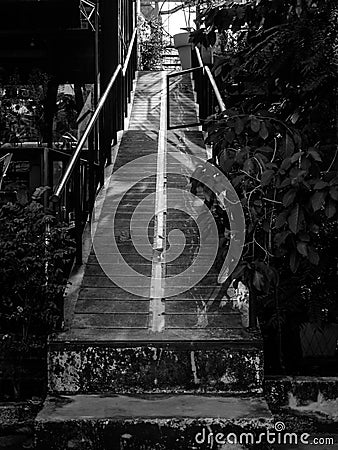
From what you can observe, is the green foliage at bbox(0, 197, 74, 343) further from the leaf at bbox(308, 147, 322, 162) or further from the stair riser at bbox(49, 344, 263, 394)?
the leaf at bbox(308, 147, 322, 162)

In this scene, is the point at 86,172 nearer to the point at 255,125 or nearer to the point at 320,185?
the point at 255,125

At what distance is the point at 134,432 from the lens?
11.8 ft

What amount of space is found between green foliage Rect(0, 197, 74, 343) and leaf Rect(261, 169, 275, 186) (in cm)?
113

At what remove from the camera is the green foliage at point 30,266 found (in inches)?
156

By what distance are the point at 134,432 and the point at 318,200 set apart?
1.40 metres

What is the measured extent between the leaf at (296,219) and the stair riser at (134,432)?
950 mm

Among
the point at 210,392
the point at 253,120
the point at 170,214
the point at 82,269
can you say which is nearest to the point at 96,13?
the point at 170,214

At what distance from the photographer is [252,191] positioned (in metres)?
3.89

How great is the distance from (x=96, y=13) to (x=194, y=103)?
2.17 metres

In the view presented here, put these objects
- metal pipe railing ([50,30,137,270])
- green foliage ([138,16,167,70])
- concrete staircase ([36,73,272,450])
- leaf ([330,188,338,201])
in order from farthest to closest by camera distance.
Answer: green foliage ([138,16,167,70]) → metal pipe railing ([50,30,137,270]) → concrete staircase ([36,73,272,450]) → leaf ([330,188,338,201])

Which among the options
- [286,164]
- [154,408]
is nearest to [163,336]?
[154,408]

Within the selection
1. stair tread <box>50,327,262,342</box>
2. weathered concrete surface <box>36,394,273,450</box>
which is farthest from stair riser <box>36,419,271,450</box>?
stair tread <box>50,327,262,342</box>

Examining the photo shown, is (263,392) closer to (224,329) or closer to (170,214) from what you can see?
(224,329)

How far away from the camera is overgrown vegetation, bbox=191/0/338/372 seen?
3672mm
